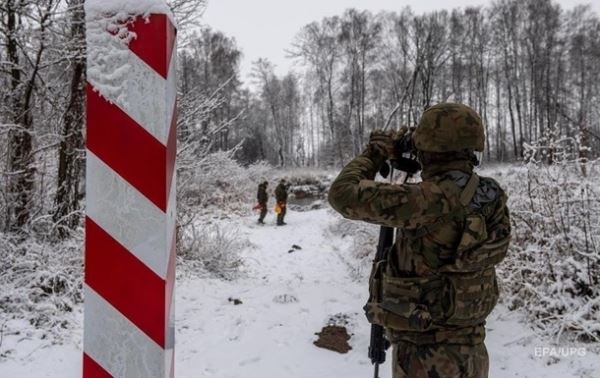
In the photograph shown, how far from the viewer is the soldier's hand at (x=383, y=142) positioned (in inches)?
67.1

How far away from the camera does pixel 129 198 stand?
876 mm

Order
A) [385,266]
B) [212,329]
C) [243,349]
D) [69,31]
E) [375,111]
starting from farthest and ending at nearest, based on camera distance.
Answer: [375,111] → [69,31] → [212,329] → [243,349] → [385,266]

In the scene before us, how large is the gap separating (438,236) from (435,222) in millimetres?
59

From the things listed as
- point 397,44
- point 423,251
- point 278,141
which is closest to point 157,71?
point 423,251

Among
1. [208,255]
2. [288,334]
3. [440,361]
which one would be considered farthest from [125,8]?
[208,255]

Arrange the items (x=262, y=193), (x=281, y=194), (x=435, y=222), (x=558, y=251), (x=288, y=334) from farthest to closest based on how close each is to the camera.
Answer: (x=262, y=193) < (x=281, y=194) < (x=558, y=251) < (x=288, y=334) < (x=435, y=222)

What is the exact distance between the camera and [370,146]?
1.73 m

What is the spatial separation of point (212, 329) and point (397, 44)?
26969mm

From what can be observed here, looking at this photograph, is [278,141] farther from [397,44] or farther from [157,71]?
[157,71]

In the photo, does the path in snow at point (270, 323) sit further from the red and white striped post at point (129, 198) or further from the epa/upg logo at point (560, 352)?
the red and white striped post at point (129, 198)

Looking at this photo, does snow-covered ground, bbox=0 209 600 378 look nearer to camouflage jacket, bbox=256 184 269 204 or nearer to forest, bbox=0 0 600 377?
forest, bbox=0 0 600 377

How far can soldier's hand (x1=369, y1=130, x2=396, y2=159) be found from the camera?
170 cm

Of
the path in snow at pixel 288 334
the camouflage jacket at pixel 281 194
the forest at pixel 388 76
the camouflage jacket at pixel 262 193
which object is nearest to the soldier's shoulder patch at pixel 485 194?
the path in snow at pixel 288 334

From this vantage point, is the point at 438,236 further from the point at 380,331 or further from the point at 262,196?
the point at 262,196
